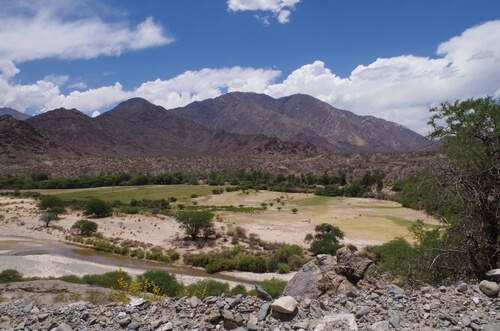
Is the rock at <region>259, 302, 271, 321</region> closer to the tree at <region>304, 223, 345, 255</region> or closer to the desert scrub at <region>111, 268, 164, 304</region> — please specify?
the desert scrub at <region>111, 268, 164, 304</region>

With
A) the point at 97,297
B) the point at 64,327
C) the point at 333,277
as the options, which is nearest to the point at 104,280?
the point at 97,297

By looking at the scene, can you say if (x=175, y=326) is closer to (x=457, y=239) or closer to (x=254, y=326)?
(x=254, y=326)

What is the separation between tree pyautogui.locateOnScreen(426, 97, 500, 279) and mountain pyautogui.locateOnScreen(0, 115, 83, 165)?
520 feet

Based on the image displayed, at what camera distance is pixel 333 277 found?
11.0m

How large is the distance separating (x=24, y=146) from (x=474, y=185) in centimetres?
18167

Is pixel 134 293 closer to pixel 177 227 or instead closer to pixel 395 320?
pixel 395 320

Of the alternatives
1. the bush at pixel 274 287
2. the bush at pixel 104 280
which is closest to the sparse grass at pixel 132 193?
the bush at pixel 104 280

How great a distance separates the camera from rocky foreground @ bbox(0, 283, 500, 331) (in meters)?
6.61

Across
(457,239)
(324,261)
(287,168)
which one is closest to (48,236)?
(324,261)

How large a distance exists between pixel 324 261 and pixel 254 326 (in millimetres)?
5184

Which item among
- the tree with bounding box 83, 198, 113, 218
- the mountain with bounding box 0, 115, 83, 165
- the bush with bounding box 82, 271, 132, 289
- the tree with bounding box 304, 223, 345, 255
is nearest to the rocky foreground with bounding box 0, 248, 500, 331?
the bush with bounding box 82, 271, 132, 289

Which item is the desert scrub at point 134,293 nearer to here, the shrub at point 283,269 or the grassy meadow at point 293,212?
the shrub at point 283,269

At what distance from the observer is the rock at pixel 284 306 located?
719 cm

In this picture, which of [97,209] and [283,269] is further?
[97,209]
